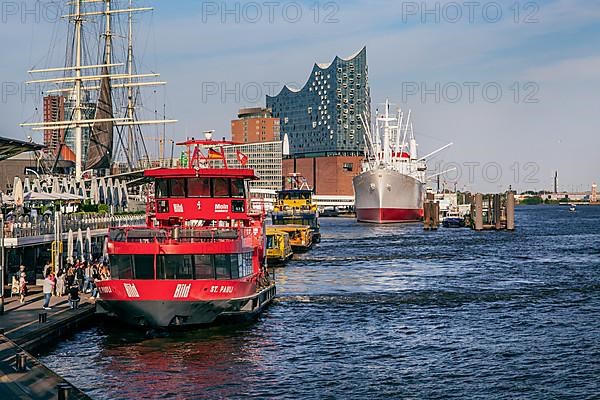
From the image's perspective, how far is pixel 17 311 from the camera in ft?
126

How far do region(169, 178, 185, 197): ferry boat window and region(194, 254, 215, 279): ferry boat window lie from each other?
26.7ft

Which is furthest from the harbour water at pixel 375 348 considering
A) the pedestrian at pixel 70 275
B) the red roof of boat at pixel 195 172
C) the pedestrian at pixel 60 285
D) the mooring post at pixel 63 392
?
the red roof of boat at pixel 195 172

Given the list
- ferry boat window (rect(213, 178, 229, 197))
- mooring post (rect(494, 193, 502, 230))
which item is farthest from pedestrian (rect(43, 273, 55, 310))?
mooring post (rect(494, 193, 502, 230))

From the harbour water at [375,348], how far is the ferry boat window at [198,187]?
7.22 meters

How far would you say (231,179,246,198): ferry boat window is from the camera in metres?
46.2

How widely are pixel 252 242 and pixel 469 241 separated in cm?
7894

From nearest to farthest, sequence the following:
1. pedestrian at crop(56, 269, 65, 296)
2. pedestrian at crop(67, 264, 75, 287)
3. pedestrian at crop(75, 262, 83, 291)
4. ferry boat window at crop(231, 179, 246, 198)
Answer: pedestrian at crop(67, 264, 75, 287)
pedestrian at crop(56, 269, 65, 296)
ferry boat window at crop(231, 179, 246, 198)
pedestrian at crop(75, 262, 83, 291)

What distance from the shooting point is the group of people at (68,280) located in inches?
1574

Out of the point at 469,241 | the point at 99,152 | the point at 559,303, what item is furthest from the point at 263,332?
the point at 469,241

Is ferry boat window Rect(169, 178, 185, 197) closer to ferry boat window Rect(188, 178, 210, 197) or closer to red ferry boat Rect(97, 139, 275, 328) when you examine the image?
ferry boat window Rect(188, 178, 210, 197)

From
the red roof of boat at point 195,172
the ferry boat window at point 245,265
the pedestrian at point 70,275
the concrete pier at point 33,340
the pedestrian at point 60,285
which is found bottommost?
the concrete pier at point 33,340

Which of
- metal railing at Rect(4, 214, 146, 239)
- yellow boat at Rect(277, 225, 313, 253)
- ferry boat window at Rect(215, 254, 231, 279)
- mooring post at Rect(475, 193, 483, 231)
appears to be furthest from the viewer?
mooring post at Rect(475, 193, 483, 231)

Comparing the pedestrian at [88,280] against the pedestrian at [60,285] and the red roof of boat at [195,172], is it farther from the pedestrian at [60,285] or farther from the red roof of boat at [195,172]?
the red roof of boat at [195,172]

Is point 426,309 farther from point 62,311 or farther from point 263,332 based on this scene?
point 62,311
